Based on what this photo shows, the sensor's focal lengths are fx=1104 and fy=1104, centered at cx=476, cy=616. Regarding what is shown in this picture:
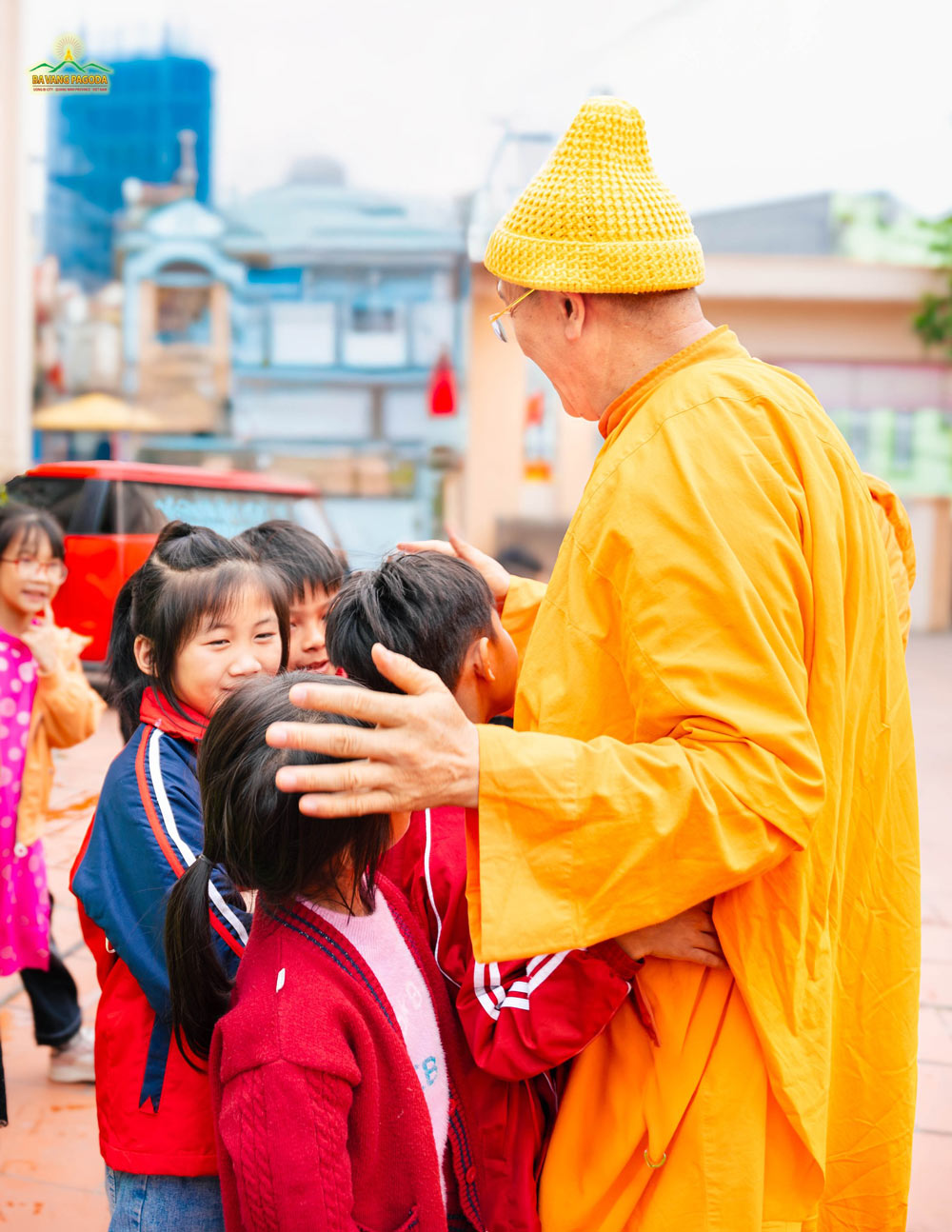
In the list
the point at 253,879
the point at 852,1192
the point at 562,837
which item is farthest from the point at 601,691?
the point at 852,1192

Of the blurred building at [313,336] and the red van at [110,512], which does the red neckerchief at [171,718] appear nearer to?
the red van at [110,512]

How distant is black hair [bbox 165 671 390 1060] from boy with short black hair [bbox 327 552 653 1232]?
0.60ft

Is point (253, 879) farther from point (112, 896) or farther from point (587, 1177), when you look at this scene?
point (587, 1177)

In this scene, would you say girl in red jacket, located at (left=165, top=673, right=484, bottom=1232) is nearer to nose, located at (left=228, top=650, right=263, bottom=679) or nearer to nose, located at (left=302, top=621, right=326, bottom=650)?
nose, located at (left=228, top=650, right=263, bottom=679)

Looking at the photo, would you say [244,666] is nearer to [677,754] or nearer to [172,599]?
[172,599]

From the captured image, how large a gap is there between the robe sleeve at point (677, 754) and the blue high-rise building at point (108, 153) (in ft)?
45.8

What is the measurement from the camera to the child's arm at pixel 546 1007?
1.31m

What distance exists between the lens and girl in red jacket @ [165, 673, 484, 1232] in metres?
1.18

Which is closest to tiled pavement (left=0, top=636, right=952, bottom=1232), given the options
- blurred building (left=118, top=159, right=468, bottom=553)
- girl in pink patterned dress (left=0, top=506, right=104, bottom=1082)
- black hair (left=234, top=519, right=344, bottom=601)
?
girl in pink patterned dress (left=0, top=506, right=104, bottom=1082)

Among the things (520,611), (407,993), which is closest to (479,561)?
(520,611)

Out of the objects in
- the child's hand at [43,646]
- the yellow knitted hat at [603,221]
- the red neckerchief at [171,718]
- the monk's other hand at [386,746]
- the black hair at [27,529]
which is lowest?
the child's hand at [43,646]

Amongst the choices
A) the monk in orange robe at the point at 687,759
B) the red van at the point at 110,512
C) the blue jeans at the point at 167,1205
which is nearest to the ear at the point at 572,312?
the monk in orange robe at the point at 687,759

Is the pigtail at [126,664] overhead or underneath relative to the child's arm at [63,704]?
overhead

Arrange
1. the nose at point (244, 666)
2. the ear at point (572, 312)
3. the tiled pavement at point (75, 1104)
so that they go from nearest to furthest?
the ear at point (572, 312), the nose at point (244, 666), the tiled pavement at point (75, 1104)
